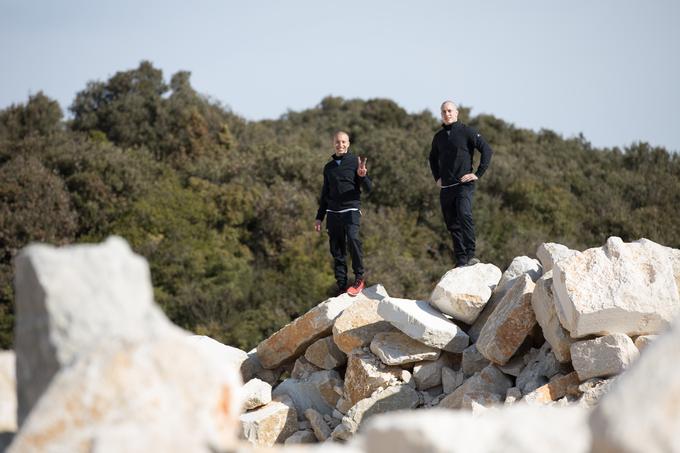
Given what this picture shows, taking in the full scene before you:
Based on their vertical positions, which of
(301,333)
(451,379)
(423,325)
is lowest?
(451,379)

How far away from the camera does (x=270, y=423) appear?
28.8ft

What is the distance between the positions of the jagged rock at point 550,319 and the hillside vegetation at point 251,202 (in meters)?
8.90

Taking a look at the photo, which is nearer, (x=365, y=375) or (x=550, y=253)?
(x=365, y=375)

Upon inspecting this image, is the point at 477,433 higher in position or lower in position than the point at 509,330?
higher

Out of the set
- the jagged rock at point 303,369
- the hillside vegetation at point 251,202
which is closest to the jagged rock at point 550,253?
the jagged rock at point 303,369

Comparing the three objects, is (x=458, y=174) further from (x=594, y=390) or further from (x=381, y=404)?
(x=594, y=390)

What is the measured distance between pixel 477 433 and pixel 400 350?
564 centimetres

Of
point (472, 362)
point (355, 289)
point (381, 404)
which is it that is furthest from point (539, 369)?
point (355, 289)

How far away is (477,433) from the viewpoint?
316 centimetres

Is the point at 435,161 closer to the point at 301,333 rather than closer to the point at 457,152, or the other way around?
the point at 457,152

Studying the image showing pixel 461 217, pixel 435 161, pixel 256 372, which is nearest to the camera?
pixel 461 217

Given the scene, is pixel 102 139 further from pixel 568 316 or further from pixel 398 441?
pixel 398 441

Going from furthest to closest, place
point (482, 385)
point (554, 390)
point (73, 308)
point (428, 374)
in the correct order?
point (428, 374) → point (482, 385) → point (554, 390) → point (73, 308)

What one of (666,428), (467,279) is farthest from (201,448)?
(467,279)
